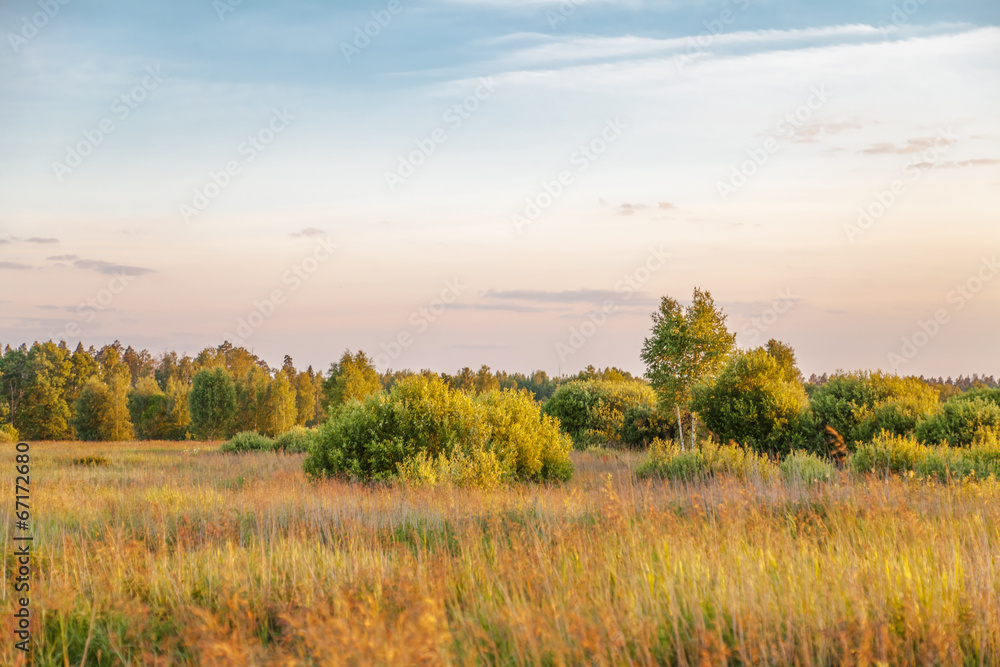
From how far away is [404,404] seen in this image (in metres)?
16.5

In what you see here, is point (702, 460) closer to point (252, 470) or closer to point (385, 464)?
point (385, 464)

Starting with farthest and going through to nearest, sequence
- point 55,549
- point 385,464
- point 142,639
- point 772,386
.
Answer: point 772,386
point 385,464
point 55,549
point 142,639

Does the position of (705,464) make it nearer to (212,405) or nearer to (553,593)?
(553,593)

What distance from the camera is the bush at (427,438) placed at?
15438 mm

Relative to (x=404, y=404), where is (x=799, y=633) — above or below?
below

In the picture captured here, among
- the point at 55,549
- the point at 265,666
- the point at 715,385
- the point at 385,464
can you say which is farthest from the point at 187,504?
the point at 715,385

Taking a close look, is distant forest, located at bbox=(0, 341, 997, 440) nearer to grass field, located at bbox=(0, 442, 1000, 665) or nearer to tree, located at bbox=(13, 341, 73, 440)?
tree, located at bbox=(13, 341, 73, 440)

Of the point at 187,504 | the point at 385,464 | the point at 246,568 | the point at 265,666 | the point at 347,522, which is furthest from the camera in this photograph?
the point at 385,464

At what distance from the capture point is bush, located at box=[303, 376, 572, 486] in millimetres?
15438

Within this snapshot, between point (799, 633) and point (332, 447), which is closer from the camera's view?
point (799, 633)

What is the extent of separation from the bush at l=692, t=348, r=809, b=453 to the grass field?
51.4 ft

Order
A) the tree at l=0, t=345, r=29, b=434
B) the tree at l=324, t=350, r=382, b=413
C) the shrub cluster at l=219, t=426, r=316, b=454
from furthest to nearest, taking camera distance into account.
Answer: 1. the tree at l=0, t=345, r=29, b=434
2. the tree at l=324, t=350, r=382, b=413
3. the shrub cluster at l=219, t=426, r=316, b=454

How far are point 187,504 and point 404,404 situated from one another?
5.92 metres

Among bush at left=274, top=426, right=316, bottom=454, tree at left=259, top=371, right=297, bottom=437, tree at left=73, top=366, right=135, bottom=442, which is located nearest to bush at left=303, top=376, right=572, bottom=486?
bush at left=274, top=426, right=316, bottom=454
